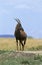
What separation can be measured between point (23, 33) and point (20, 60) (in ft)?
36.9

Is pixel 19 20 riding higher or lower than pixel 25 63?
higher

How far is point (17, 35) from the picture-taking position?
27703 millimetres

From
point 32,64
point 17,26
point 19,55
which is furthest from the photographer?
point 17,26

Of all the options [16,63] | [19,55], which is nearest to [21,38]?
[19,55]

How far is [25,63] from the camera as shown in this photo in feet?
53.6

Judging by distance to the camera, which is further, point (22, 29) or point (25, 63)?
point (22, 29)

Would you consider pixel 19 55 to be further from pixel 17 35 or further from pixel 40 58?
pixel 17 35

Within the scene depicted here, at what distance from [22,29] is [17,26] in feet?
2.03

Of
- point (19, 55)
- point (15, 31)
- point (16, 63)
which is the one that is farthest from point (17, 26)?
point (16, 63)

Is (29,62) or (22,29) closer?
(29,62)

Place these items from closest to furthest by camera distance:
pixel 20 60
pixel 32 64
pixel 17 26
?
pixel 32 64 < pixel 20 60 < pixel 17 26

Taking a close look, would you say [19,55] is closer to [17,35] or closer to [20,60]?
[20,60]

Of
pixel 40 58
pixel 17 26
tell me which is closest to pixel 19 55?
pixel 40 58

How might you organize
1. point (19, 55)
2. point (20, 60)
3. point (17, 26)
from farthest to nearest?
1. point (17, 26)
2. point (19, 55)
3. point (20, 60)
